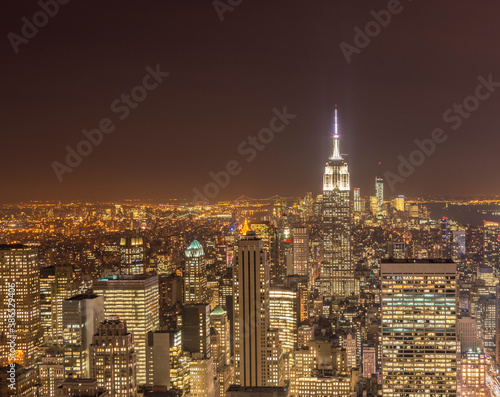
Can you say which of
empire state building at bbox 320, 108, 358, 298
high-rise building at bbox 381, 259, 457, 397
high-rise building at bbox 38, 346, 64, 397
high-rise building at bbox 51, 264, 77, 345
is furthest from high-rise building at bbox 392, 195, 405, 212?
high-rise building at bbox 38, 346, 64, 397

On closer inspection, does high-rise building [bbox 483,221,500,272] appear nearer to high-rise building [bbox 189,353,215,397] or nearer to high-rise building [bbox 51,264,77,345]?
high-rise building [bbox 189,353,215,397]

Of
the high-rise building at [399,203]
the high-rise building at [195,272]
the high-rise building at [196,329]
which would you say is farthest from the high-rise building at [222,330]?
the high-rise building at [399,203]

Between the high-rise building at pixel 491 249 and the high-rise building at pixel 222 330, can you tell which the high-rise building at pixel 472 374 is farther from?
the high-rise building at pixel 222 330

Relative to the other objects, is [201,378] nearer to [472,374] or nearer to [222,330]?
[222,330]

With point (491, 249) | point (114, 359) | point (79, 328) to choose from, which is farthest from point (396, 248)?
point (114, 359)

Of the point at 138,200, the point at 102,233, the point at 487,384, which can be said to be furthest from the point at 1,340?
the point at 487,384
